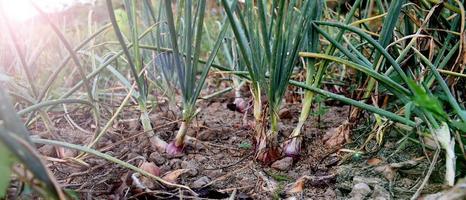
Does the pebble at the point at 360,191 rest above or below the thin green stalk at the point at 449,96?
below

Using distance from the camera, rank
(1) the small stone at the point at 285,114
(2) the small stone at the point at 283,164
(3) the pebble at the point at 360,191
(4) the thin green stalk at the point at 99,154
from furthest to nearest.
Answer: (1) the small stone at the point at 285,114 < (2) the small stone at the point at 283,164 < (3) the pebble at the point at 360,191 < (4) the thin green stalk at the point at 99,154

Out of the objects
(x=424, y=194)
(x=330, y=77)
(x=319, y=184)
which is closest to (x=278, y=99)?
(x=319, y=184)

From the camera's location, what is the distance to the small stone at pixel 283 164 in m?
0.70

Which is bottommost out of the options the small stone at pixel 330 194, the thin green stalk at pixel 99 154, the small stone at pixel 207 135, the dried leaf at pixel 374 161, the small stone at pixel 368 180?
the small stone at pixel 207 135

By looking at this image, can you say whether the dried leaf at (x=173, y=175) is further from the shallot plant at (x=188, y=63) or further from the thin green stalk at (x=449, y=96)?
the thin green stalk at (x=449, y=96)

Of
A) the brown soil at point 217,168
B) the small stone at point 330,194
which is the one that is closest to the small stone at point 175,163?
the brown soil at point 217,168

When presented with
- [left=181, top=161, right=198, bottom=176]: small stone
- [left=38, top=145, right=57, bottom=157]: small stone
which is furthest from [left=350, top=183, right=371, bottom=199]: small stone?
[left=38, top=145, right=57, bottom=157]: small stone

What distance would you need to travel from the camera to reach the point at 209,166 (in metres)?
0.73

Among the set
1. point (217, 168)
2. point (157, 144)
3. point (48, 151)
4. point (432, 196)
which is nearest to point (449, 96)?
point (432, 196)

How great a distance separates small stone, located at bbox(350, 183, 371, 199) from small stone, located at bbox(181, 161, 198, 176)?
23 cm

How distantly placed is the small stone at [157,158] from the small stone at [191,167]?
37 millimetres

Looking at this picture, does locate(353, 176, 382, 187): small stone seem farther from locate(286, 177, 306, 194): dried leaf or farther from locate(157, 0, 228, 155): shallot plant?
locate(157, 0, 228, 155): shallot plant

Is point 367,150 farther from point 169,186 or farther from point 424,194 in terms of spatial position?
point 169,186

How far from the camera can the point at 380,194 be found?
60cm
